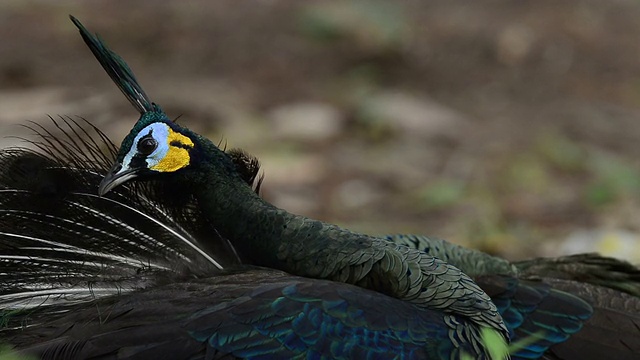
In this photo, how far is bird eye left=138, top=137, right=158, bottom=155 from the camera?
12.3 ft

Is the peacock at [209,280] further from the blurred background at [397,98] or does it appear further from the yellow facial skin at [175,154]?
the blurred background at [397,98]

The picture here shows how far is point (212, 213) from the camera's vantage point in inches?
156

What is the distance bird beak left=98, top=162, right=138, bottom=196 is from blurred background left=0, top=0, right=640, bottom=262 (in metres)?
3.11

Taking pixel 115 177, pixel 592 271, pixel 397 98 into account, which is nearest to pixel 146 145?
pixel 115 177

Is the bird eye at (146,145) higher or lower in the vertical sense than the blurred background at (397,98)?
lower

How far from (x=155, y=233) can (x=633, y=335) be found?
1.80 metres

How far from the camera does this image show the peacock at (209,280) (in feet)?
11.2

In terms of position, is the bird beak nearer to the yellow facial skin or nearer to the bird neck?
the yellow facial skin

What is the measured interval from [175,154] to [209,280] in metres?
0.46

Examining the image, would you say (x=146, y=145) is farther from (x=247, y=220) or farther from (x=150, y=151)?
(x=247, y=220)

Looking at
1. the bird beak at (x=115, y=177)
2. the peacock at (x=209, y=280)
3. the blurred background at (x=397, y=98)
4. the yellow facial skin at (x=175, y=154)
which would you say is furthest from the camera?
the blurred background at (x=397, y=98)

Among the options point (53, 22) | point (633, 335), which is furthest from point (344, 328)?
point (53, 22)

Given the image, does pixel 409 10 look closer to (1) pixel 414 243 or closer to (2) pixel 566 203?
(2) pixel 566 203

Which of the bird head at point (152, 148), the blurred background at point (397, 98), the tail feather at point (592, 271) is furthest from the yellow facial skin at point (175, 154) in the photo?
the blurred background at point (397, 98)
